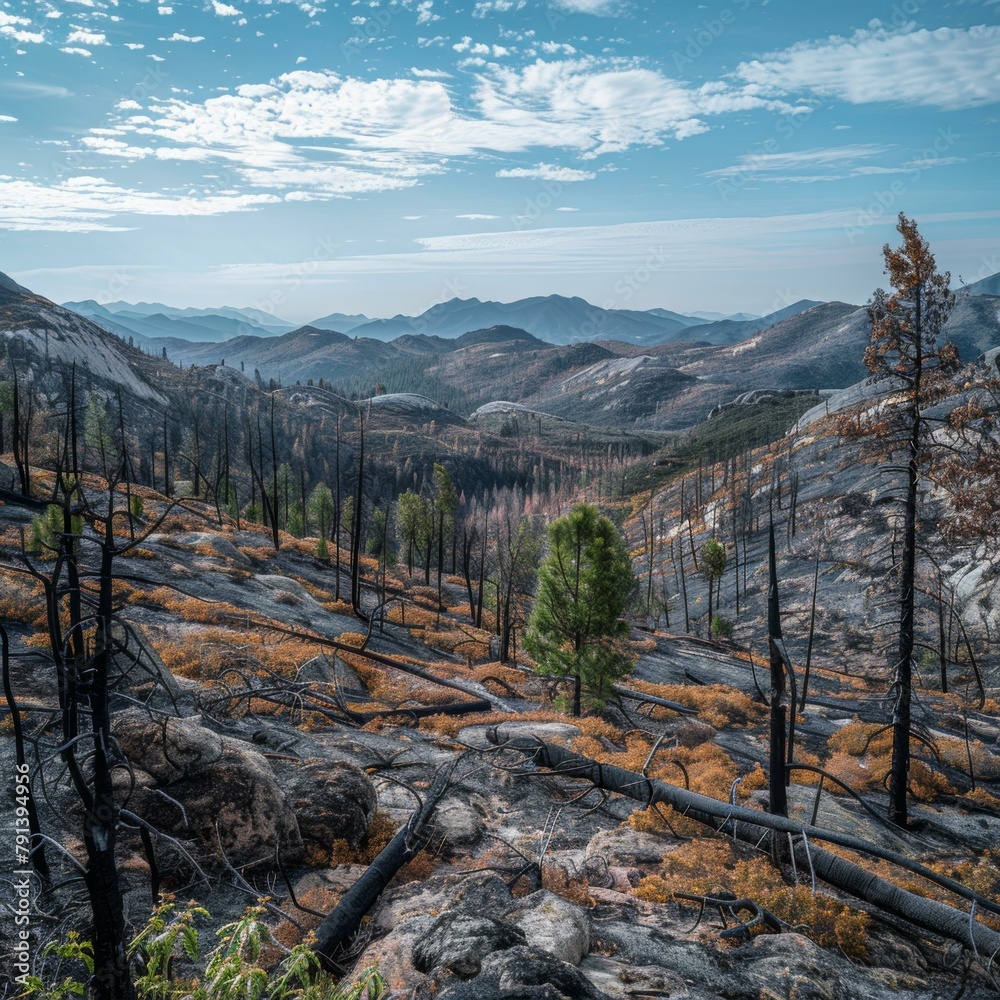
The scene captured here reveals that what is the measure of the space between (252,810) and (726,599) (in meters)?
85.8

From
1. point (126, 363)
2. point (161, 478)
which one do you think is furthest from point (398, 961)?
point (126, 363)

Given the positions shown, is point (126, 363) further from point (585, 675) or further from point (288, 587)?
point (585, 675)

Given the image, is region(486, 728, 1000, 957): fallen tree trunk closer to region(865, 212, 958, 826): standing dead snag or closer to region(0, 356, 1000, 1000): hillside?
region(0, 356, 1000, 1000): hillside

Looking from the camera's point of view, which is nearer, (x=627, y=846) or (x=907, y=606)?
(x=627, y=846)

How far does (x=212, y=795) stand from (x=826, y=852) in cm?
1115

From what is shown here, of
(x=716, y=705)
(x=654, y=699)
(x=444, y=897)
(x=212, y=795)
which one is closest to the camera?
(x=444, y=897)

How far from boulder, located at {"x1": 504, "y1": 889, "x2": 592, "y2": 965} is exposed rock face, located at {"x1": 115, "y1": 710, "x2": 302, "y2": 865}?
4255 millimetres

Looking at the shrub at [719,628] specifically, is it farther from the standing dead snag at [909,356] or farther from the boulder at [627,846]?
the boulder at [627,846]

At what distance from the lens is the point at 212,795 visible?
9914mm

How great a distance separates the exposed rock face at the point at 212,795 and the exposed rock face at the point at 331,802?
0.46m

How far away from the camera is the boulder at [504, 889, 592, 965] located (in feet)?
23.6

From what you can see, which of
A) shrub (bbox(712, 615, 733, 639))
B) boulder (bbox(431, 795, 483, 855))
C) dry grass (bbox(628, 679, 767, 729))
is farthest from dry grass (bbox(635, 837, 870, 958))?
shrub (bbox(712, 615, 733, 639))

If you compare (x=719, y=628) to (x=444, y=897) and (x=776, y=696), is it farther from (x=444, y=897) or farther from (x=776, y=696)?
(x=444, y=897)

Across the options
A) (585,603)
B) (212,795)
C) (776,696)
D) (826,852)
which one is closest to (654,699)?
(585,603)
